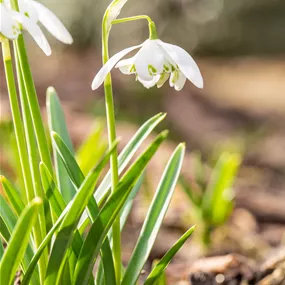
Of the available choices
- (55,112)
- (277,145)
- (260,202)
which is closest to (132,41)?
(277,145)

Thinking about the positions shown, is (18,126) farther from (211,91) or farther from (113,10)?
(211,91)

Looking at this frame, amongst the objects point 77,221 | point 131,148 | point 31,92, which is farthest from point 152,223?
point 31,92

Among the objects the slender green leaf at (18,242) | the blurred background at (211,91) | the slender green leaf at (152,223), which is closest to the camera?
the slender green leaf at (18,242)

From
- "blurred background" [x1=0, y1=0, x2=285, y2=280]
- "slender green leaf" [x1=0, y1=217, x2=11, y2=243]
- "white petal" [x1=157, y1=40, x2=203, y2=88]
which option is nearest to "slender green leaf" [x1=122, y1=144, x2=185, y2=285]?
"slender green leaf" [x1=0, y1=217, x2=11, y2=243]

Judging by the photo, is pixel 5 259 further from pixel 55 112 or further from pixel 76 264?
pixel 55 112

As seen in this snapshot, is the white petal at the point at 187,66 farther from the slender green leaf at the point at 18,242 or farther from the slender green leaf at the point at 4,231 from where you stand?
the slender green leaf at the point at 4,231

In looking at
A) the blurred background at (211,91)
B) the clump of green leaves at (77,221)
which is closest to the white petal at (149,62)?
the clump of green leaves at (77,221)
